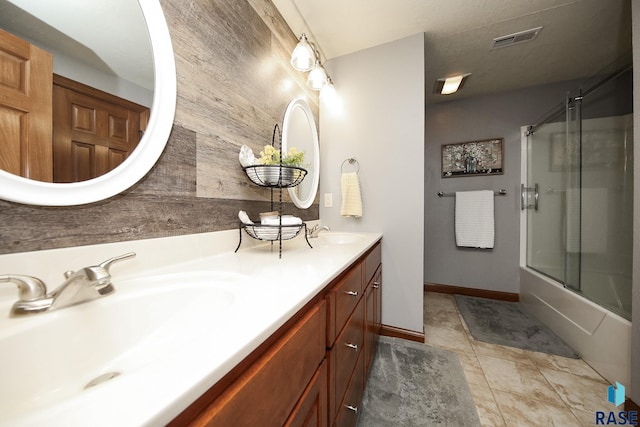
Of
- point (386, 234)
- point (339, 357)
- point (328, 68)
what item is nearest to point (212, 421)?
point (339, 357)

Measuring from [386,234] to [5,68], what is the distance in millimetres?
1735

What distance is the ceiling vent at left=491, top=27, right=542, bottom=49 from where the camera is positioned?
1.58 meters

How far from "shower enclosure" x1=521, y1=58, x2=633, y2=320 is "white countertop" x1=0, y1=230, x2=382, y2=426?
1.91 metres

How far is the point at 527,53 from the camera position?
1802 millimetres

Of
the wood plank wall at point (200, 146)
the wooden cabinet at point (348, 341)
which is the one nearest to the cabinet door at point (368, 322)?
the wooden cabinet at point (348, 341)

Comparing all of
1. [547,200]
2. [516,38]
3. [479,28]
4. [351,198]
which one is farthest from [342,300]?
[547,200]

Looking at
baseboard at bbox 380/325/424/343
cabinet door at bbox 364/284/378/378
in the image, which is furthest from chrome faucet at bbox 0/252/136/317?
baseboard at bbox 380/325/424/343

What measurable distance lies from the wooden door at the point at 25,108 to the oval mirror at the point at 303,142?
92 centimetres

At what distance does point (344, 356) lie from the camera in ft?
2.40

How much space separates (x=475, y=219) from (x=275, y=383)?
8.82 ft

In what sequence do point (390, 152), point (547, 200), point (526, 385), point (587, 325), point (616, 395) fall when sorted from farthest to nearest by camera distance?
point (547, 200)
point (390, 152)
point (587, 325)
point (526, 385)
point (616, 395)

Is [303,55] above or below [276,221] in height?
above

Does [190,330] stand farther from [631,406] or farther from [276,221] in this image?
[631,406]

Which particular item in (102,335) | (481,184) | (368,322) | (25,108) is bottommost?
(368,322)
